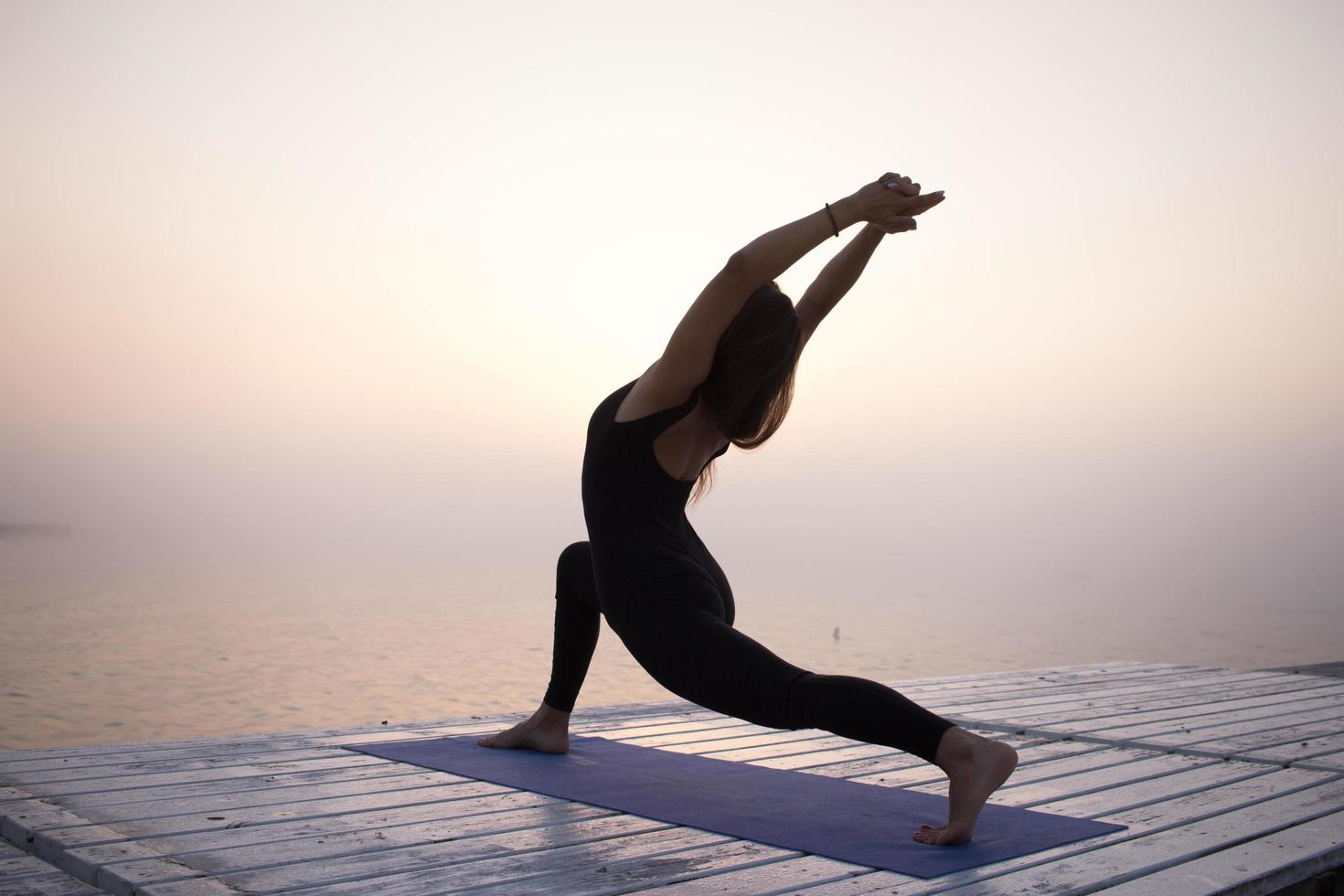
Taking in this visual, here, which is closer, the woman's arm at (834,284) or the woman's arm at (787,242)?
the woman's arm at (787,242)

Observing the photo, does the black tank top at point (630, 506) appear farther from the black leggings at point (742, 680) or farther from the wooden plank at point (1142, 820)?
the wooden plank at point (1142, 820)

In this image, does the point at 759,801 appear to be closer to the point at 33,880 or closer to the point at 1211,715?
the point at 33,880

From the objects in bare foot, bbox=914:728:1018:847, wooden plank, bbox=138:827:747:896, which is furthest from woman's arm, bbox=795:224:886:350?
wooden plank, bbox=138:827:747:896

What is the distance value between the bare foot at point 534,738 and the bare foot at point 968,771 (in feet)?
3.68

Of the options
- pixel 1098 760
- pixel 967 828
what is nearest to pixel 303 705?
pixel 1098 760

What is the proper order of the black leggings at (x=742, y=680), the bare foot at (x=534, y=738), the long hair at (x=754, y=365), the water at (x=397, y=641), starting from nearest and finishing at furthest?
1. the black leggings at (x=742, y=680)
2. the long hair at (x=754, y=365)
3. the bare foot at (x=534, y=738)
4. the water at (x=397, y=641)

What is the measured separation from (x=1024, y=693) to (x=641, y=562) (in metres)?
2.72

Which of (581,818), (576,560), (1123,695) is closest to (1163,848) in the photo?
(581,818)

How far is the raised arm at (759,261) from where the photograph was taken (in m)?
1.83

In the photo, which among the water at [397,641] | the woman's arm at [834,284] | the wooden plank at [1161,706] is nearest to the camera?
the woman's arm at [834,284]

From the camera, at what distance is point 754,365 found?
6.47ft

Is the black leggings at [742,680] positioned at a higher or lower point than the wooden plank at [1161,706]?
higher

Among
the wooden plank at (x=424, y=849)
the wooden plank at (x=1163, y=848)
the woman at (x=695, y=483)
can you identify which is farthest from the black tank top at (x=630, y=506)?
the wooden plank at (x=1163, y=848)

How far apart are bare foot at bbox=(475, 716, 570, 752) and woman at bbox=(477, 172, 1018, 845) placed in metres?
0.79
